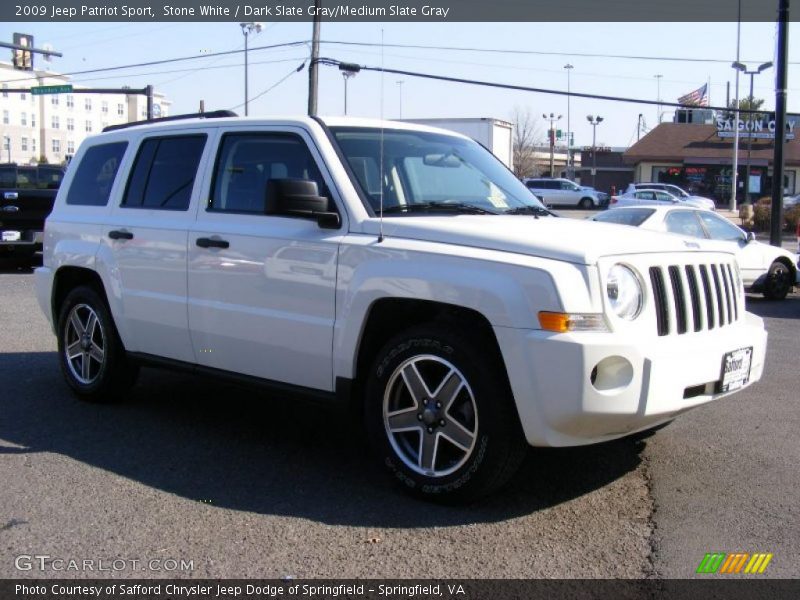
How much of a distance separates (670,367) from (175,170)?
11.5 ft

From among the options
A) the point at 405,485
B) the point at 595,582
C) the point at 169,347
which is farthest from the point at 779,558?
the point at 169,347

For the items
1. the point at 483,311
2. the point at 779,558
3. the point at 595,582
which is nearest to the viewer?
the point at 595,582

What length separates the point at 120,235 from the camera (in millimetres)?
5852

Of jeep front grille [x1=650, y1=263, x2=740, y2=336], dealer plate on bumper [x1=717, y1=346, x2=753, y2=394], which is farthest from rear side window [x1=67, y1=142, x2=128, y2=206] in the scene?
dealer plate on bumper [x1=717, y1=346, x2=753, y2=394]

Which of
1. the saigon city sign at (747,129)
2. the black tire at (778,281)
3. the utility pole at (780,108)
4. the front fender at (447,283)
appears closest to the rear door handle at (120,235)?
the front fender at (447,283)

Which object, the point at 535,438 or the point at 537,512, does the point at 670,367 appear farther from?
the point at 537,512

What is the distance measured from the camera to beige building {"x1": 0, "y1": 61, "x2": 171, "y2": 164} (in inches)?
3450

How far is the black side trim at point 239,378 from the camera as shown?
474 cm

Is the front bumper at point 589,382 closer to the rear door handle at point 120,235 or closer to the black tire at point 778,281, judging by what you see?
the rear door handle at point 120,235

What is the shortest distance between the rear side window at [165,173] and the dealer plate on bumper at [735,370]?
11.1ft

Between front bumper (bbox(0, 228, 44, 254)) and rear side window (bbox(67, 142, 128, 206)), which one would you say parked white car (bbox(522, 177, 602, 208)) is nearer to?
front bumper (bbox(0, 228, 44, 254))

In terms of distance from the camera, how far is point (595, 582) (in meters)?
3.50

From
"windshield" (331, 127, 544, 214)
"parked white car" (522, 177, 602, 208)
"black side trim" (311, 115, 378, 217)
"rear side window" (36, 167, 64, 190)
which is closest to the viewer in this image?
"black side trim" (311, 115, 378, 217)

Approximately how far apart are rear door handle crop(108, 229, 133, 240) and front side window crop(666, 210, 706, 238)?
926 cm
